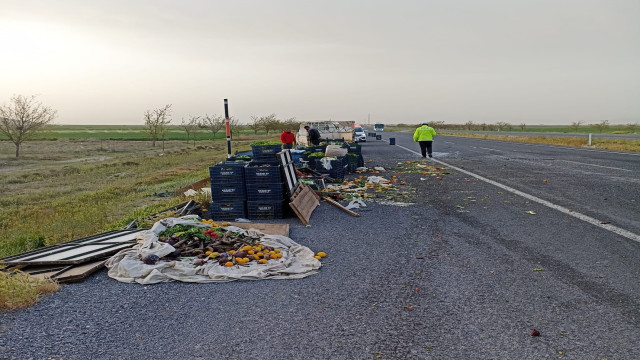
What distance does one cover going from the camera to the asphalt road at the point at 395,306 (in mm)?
3453

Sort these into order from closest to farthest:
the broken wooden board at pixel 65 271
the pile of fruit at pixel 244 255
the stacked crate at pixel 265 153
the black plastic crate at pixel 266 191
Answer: the broken wooden board at pixel 65 271, the pile of fruit at pixel 244 255, the black plastic crate at pixel 266 191, the stacked crate at pixel 265 153

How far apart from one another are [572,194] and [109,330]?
33.5ft

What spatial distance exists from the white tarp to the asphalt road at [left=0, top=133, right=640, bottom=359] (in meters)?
0.16

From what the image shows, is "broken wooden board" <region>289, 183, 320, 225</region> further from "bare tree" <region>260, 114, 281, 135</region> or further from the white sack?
"bare tree" <region>260, 114, 281, 135</region>

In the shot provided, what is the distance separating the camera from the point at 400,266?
5.47 metres

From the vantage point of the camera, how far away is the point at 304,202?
29.9ft

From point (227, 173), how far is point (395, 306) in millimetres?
5450

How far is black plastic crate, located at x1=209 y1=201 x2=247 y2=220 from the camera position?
8.83 metres

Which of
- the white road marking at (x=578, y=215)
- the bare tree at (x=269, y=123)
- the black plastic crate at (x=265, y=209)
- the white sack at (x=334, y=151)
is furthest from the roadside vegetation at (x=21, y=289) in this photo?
the bare tree at (x=269, y=123)

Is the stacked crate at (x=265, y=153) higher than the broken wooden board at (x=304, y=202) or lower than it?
higher

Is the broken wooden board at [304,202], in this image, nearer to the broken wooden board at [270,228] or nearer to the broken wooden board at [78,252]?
the broken wooden board at [270,228]

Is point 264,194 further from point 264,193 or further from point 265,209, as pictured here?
point 265,209

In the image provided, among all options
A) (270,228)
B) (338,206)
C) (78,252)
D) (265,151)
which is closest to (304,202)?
(338,206)

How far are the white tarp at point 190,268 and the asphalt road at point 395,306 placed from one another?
161 mm
